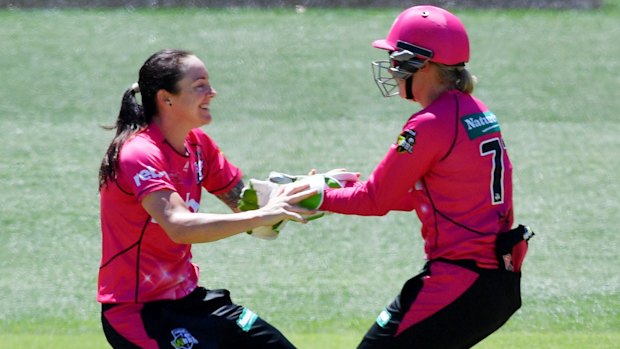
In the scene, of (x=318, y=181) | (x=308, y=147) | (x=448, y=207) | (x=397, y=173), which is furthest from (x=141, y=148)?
(x=308, y=147)

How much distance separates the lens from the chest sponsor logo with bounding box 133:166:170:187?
4238 millimetres

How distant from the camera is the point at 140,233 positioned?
4.35 meters

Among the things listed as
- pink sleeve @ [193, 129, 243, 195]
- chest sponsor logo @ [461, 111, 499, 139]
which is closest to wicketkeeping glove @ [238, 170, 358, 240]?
pink sleeve @ [193, 129, 243, 195]

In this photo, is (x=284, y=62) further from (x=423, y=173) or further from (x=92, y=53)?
(x=423, y=173)

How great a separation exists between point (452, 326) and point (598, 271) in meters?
3.67

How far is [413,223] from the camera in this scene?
851cm

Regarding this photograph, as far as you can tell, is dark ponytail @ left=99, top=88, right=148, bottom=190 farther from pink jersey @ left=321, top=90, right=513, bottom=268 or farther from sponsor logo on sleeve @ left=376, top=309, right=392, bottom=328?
sponsor logo on sleeve @ left=376, top=309, right=392, bottom=328

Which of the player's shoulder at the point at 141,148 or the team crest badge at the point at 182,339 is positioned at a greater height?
the player's shoulder at the point at 141,148

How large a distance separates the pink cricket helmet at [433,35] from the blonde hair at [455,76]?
48 millimetres

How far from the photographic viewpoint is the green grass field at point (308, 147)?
23.5ft

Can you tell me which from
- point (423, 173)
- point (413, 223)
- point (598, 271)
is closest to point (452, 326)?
point (423, 173)

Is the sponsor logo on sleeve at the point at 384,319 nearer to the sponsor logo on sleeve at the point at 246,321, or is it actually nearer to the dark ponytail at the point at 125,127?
the sponsor logo on sleeve at the point at 246,321

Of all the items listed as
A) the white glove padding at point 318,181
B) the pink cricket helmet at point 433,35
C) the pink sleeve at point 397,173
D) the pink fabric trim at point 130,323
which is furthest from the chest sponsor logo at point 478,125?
the pink fabric trim at point 130,323

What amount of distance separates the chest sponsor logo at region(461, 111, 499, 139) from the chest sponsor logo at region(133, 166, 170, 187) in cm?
117
